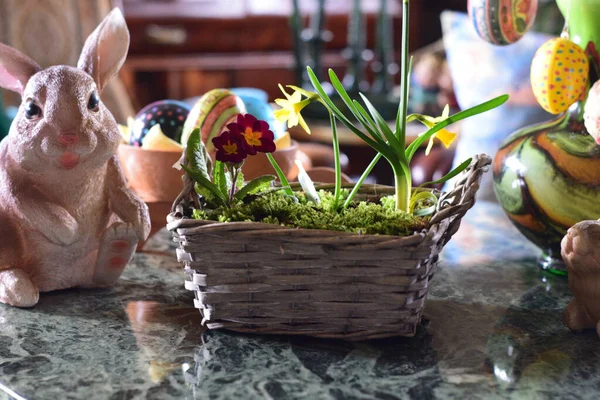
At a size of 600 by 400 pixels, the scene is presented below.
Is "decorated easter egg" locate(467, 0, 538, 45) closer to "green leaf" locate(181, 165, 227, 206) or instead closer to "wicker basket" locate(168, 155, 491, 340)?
"wicker basket" locate(168, 155, 491, 340)

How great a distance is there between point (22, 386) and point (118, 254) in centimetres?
27

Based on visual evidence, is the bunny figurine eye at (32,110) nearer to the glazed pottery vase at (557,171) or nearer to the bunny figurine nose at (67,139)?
the bunny figurine nose at (67,139)

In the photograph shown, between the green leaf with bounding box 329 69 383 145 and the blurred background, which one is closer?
the green leaf with bounding box 329 69 383 145

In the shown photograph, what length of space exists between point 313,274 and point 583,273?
30 cm

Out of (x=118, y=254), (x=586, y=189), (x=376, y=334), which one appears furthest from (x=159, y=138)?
Result: (x=586, y=189)

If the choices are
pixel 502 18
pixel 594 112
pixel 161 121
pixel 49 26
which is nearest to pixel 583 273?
pixel 594 112

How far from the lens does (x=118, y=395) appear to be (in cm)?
70

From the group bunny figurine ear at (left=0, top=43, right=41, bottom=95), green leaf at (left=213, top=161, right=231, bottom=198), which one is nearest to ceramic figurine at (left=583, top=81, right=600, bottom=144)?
green leaf at (left=213, top=161, right=231, bottom=198)

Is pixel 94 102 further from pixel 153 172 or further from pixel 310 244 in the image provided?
pixel 310 244

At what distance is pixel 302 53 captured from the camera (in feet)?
10.3

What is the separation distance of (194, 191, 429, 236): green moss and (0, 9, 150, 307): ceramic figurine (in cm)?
17

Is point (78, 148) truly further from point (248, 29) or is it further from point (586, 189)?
point (248, 29)

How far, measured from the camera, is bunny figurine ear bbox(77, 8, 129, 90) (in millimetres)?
947

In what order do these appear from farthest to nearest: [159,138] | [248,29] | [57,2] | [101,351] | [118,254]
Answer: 1. [248,29]
2. [57,2]
3. [159,138]
4. [118,254]
5. [101,351]
